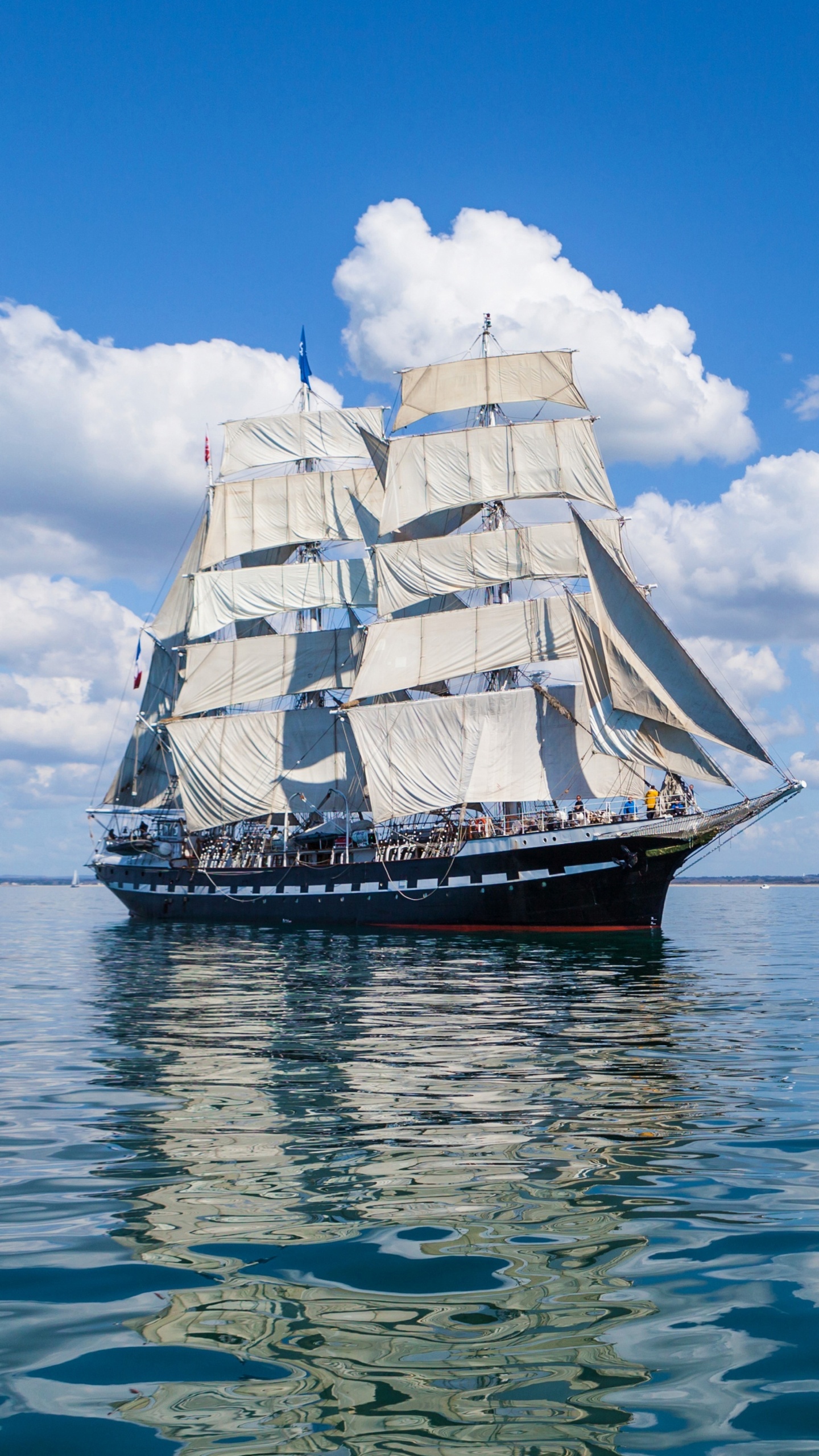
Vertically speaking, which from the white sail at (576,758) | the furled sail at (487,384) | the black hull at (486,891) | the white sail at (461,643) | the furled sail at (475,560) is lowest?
the black hull at (486,891)

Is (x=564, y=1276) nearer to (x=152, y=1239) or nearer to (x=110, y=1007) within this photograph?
(x=152, y=1239)

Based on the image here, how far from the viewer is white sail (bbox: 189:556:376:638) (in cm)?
7125

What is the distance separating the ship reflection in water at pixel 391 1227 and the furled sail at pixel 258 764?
47.1 meters

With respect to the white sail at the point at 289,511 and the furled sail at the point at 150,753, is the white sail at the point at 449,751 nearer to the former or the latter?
the white sail at the point at 289,511

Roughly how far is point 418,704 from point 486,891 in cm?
1293

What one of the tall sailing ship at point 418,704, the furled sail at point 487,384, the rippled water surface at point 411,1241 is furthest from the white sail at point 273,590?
the rippled water surface at point 411,1241

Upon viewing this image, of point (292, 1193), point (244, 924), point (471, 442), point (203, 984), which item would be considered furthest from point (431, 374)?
point (292, 1193)

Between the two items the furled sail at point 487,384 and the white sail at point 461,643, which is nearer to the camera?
the white sail at point 461,643

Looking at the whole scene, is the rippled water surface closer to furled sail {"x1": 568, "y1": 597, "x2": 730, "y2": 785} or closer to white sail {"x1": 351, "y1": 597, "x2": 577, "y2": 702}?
furled sail {"x1": 568, "y1": 597, "x2": 730, "y2": 785}

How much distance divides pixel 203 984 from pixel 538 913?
2266cm

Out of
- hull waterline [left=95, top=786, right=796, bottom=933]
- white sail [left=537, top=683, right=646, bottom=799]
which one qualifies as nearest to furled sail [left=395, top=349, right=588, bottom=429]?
white sail [left=537, top=683, right=646, bottom=799]

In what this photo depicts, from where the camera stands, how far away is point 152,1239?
7.20 metres

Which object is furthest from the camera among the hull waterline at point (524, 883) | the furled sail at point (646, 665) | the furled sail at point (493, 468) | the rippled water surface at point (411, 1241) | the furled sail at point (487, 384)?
the furled sail at point (487, 384)

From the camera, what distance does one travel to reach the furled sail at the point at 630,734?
45.7 m
